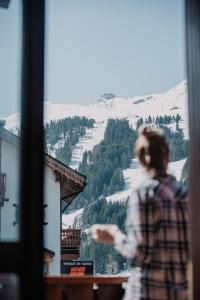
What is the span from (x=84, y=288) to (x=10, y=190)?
2.31 ft

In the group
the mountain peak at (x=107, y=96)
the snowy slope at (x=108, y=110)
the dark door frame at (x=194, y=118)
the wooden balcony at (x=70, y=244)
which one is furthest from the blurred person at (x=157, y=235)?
the mountain peak at (x=107, y=96)

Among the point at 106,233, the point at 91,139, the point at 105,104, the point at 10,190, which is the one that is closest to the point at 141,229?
the point at 106,233

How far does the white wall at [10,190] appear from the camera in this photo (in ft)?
6.56

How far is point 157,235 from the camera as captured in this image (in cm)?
198

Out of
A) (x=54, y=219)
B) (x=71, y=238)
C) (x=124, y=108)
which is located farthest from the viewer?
(x=124, y=108)

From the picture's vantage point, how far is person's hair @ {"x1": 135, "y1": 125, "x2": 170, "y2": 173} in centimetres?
203

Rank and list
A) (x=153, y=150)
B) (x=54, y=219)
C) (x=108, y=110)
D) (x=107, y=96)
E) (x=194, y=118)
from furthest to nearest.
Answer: (x=108, y=110) → (x=107, y=96) → (x=54, y=219) → (x=194, y=118) → (x=153, y=150)

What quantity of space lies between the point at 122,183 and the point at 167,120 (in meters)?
6.44

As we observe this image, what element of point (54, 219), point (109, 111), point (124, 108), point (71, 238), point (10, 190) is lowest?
point (10, 190)

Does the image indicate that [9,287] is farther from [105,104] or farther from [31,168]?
[105,104]

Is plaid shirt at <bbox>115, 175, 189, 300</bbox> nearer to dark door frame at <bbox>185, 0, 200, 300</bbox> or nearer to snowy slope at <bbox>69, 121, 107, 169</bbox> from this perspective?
dark door frame at <bbox>185, 0, 200, 300</bbox>

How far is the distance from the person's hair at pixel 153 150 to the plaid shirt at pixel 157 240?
0.18 feet

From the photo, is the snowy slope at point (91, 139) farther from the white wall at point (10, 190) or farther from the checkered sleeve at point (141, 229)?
the checkered sleeve at point (141, 229)

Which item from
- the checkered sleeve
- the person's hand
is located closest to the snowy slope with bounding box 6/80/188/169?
the person's hand
